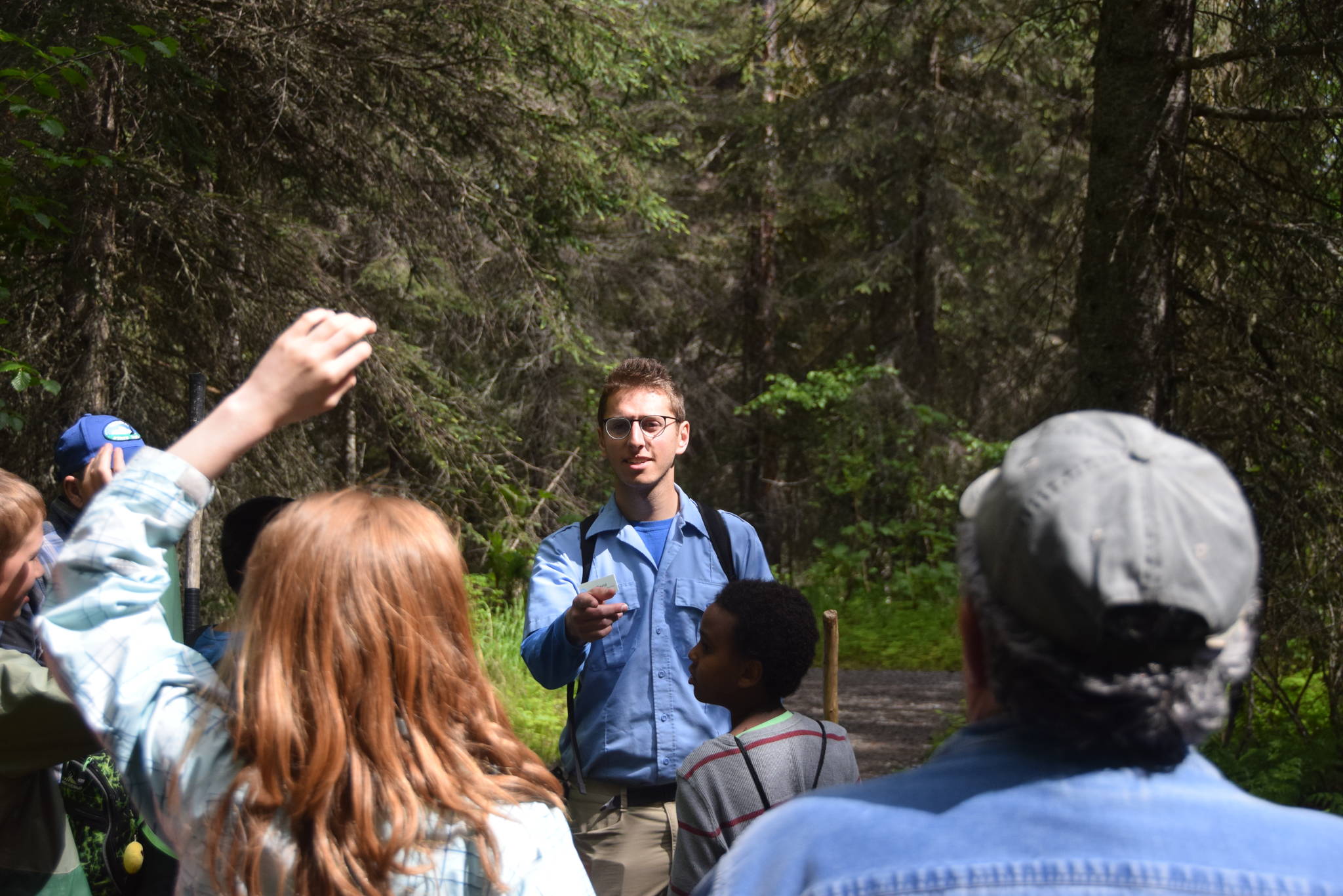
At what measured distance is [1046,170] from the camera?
15.9 meters

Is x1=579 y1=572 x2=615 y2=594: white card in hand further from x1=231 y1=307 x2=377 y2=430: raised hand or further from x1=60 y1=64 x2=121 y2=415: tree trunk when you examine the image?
x1=60 y1=64 x2=121 y2=415: tree trunk

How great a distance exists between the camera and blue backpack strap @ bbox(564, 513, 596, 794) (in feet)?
10.6

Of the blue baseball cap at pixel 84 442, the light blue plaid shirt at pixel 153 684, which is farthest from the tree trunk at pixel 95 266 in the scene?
the light blue plaid shirt at pixel 153 684

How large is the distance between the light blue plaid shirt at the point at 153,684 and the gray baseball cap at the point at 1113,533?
935mm

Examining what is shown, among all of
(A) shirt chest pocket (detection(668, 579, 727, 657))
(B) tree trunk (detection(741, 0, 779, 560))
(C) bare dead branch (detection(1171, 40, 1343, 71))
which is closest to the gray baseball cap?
(A) shirt chest pocket (detection(668, 579, 727, 657))

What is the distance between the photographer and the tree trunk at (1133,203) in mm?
5039

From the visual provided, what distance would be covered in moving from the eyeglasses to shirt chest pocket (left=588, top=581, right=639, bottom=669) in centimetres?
50

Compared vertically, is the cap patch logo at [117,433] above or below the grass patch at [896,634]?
above

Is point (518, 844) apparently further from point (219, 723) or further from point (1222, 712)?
point (1222, 712)

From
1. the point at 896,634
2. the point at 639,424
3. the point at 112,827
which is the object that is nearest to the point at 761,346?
the point at 896,634

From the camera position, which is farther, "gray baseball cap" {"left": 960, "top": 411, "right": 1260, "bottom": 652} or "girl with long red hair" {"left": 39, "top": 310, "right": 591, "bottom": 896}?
A: "girl with long red hair" {"left": 39, "top": 310, "right": 591, "bottom": 896}

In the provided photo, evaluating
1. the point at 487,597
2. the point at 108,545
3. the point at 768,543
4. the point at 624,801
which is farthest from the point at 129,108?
the point at 768,543

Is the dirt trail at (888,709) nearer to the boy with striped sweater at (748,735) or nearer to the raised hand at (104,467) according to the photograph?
the boy with striped sweater at (748,735)

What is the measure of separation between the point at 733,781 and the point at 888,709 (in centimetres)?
819
